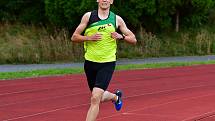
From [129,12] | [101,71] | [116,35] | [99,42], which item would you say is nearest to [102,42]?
[99,42]

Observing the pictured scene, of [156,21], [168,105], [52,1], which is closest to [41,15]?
[52,1]

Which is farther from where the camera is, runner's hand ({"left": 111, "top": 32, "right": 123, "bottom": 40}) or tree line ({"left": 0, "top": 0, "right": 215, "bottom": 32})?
tree line ({"left": 0, "top": 0, "right": 215, "bottom": 32})

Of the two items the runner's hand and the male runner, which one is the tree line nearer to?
the male runner

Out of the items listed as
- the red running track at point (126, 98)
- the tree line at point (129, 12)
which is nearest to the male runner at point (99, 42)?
the red running track at point (126, 98)

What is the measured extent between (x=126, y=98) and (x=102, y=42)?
5.69 meters

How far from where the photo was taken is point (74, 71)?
21.5 m

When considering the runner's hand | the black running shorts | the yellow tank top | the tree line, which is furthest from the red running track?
the tree line

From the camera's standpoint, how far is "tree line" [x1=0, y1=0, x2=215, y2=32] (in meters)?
31.6

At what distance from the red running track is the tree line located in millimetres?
11269

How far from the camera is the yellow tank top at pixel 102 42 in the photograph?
292 inches

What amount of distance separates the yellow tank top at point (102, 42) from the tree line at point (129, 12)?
75.5 ft

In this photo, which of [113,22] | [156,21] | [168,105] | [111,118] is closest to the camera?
[113,22]

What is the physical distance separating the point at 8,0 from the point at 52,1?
4719 millimetres

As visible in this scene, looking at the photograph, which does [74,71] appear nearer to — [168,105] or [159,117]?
[168,105]
